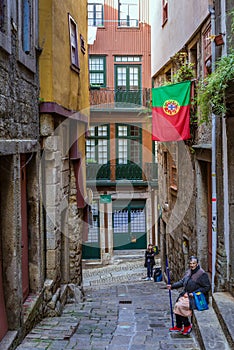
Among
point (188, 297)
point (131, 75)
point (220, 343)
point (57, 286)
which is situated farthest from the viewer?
point (131, 75)

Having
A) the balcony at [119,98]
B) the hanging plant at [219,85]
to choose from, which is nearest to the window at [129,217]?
the balcony at [119,98]

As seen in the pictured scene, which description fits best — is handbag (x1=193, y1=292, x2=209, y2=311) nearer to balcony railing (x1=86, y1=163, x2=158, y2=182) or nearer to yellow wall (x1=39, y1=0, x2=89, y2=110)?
yellow wall (x1=39, y1=0, x2=89, y2=110)

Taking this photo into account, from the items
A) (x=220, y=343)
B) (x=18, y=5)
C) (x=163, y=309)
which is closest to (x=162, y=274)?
(x=163, y=309)

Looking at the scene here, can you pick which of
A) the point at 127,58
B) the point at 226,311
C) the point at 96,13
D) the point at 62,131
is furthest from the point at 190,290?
the point at 96,13

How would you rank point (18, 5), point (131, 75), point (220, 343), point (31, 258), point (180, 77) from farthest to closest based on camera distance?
point (131, 75), point (180, 77), point (31, 258), point (18, 5), point (220, 343)

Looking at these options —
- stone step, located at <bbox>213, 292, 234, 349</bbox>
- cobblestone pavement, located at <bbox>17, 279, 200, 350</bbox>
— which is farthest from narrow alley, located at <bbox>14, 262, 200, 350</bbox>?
stone step, located at <bbox>213, 292, 234, 349</bbox>

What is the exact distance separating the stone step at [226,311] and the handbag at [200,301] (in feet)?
0.65

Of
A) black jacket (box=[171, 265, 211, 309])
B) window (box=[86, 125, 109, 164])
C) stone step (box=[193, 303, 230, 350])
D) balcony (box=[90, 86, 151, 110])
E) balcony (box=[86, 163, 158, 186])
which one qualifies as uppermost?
balcony (box=[90, 86, 151, 110])

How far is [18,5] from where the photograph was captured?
25.3 feet

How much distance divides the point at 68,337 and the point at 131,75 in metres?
17.3

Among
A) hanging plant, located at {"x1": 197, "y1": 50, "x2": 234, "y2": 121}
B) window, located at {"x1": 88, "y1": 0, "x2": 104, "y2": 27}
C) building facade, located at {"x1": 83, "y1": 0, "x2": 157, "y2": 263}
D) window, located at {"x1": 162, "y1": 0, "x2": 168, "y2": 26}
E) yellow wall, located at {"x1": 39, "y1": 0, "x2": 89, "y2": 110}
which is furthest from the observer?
window, located at {"x1": 88, "y1": 0, "x2": 104, "y2": 27}

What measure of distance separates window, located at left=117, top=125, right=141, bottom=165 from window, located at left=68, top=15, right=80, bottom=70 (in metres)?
11.1

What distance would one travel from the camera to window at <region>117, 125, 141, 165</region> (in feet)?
76.7

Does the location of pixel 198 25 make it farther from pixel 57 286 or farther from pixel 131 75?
pixel 131 75
